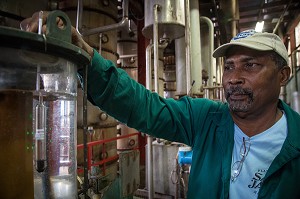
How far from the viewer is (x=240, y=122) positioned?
133 centimetres

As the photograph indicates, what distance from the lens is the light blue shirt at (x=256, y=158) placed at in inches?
46.3

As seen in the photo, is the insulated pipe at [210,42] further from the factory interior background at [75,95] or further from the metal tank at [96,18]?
the metal tank at [96,18]

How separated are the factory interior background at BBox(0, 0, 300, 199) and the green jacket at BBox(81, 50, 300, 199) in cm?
19

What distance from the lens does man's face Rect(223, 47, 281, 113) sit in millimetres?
1231

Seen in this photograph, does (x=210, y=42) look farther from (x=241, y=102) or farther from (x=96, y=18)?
(x=241, y=102)

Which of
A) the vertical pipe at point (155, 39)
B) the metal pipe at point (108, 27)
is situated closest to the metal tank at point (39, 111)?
the vertical pipe at point (155, 39)

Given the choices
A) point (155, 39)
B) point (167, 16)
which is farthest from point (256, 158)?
point (167, 16)

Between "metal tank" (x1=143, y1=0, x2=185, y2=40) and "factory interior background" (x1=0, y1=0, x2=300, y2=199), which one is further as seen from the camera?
"metal tank" (x1=143, y1=0, x2=185, y2=40)

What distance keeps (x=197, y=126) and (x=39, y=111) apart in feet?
3.14

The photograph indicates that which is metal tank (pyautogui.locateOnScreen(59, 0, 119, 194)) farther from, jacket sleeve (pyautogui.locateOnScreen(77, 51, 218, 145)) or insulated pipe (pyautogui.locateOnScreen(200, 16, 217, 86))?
→ jacket sleeve (pyautogui.locateOnScreen(77, 51, 218, 145))

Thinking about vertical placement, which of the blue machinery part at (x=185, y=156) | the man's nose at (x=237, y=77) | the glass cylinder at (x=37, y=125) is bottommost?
the blue machinery part at (x=185, y=156)

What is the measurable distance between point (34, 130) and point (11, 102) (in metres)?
0.11

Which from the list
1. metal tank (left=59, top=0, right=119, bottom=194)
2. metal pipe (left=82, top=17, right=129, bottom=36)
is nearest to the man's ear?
metal pipe (left=82, top=17, right=129, bottom=36)

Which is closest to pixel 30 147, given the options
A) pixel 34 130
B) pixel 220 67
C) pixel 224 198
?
pixel 34 130
